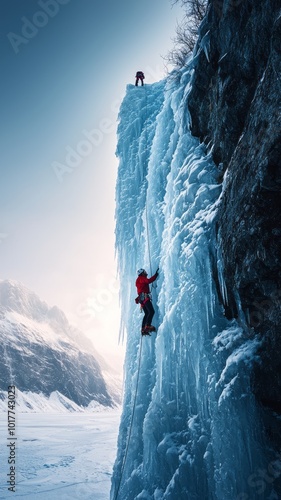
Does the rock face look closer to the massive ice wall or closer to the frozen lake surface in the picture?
the massive ice wall

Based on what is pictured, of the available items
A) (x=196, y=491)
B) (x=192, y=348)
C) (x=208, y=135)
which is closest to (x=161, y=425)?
(x=196, y=491)

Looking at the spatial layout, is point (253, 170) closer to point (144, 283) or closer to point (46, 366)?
point (144, 283)

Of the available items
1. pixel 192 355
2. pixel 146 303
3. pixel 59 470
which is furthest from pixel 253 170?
pixel 59 470

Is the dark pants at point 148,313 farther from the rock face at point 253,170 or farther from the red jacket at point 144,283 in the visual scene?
the rock face at point 253,170

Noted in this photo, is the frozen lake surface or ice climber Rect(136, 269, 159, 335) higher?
ice climber Rect(136, 269, 159, 335)

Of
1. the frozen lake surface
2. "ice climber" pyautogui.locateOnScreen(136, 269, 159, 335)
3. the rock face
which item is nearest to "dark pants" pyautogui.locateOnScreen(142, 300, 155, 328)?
"ice climber" pyautogui.locateOnScreen(136, 269, 159, 335)

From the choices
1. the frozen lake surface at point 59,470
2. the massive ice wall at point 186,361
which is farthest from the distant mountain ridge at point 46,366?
the massive ice wall at point 186,361
